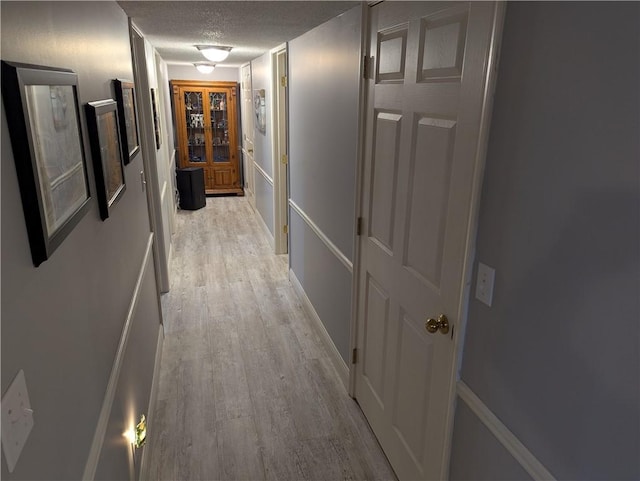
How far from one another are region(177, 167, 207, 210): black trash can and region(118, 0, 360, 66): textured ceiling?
320 centimetres

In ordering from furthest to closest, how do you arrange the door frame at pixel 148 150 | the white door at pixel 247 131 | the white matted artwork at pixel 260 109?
the white door at pixel 247 131, the white matted artwork at pixel 260 109, the door frame at pixel 148 150

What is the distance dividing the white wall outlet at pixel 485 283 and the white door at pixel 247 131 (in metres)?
5.48

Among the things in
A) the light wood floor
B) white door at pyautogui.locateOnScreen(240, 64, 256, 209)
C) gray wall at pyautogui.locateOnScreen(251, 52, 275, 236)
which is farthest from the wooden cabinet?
the light wood floor

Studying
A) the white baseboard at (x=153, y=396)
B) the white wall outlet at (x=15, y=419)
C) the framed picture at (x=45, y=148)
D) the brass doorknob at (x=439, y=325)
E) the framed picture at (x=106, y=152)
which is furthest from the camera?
the white baseboard at (x=153, y=396)

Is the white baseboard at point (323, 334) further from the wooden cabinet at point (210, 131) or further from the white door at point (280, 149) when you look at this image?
the wooden cabinet at point (210, 131)

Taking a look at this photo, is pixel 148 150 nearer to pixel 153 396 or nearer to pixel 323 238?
pixel 323 238

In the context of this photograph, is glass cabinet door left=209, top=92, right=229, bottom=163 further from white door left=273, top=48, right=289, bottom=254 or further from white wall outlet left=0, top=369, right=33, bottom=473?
white wall outlet left=0, top=369, right=33, bottom=473

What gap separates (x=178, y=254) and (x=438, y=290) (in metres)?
3.99

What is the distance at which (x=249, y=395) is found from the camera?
8.68ft

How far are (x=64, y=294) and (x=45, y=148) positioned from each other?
1.14 ft

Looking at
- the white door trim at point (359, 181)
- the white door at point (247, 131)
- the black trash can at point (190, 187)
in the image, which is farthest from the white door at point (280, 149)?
the black trash can at point (190, 187)

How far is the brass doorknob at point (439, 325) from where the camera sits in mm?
1505

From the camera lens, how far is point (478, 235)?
4.33 ft

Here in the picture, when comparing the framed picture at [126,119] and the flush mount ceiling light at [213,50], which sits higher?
the flush mount ceiling light at [213,50]
